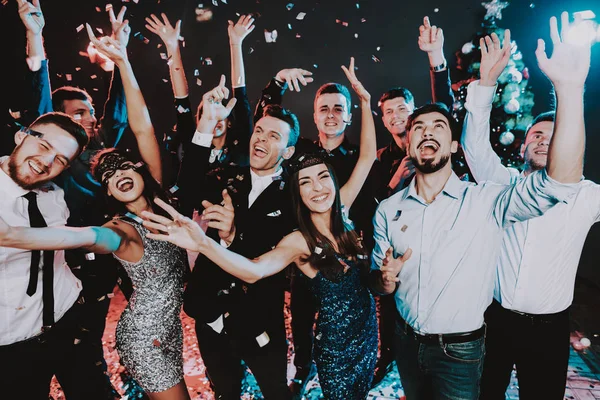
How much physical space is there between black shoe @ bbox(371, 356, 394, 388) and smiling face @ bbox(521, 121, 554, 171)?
2088 mm

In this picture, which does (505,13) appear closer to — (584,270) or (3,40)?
(584,270)

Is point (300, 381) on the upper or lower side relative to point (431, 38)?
lower

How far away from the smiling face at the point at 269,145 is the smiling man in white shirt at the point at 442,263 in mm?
989

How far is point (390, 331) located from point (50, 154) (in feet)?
9.52

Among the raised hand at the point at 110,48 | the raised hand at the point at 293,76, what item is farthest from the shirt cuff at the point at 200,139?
the raised hand at the point at 293,76

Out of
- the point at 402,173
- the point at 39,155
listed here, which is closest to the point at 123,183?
the point at 39,155

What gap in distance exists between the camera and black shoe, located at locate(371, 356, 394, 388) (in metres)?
3.04

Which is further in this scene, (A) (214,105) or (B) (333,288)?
(A) (214,105)

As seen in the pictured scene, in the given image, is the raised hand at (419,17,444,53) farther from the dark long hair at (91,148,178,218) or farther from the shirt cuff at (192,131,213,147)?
the dark long hair at (91,148,178,218)

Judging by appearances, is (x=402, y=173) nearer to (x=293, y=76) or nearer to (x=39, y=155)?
(x=293, y=76)

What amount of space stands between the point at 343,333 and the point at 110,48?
250cm

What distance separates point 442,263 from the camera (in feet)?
5.77

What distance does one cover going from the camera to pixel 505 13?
763 centimetres

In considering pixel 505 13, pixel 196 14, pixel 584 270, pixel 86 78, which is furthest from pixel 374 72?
pixel 86 78
